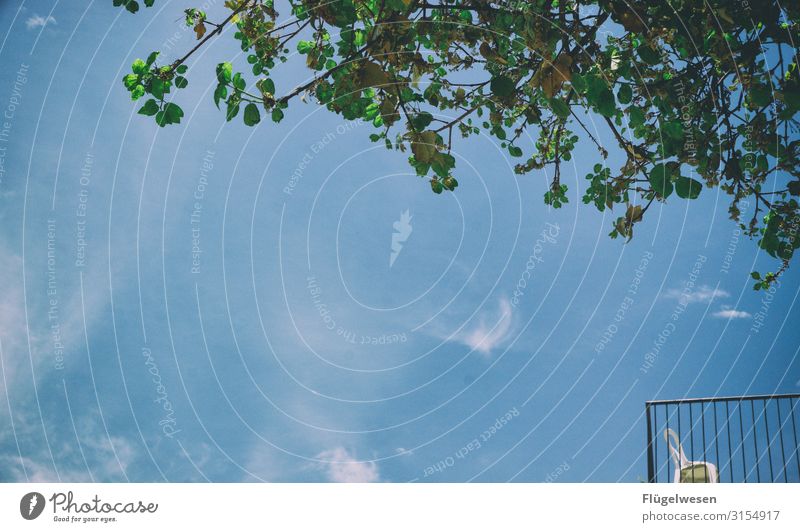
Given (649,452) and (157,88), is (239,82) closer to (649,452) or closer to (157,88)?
(157,88)

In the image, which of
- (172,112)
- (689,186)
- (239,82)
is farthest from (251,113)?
(689,186)

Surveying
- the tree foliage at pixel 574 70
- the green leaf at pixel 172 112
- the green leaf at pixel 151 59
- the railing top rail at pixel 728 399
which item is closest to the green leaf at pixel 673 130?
the tree foliage at pixel 574 70

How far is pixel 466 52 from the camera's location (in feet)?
10.5

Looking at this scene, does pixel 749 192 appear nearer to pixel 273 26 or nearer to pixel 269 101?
pixel 269 101

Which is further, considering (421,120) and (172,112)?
(421,120)

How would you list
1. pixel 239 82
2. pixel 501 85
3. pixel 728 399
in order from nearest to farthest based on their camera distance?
pixel 501 85 → pixel 239 82 → pixel 728 399

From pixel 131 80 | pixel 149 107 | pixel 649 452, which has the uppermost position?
pixel 131 80

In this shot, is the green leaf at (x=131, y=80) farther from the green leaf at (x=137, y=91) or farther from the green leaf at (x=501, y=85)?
the green leaf at (x=501, y=85)
